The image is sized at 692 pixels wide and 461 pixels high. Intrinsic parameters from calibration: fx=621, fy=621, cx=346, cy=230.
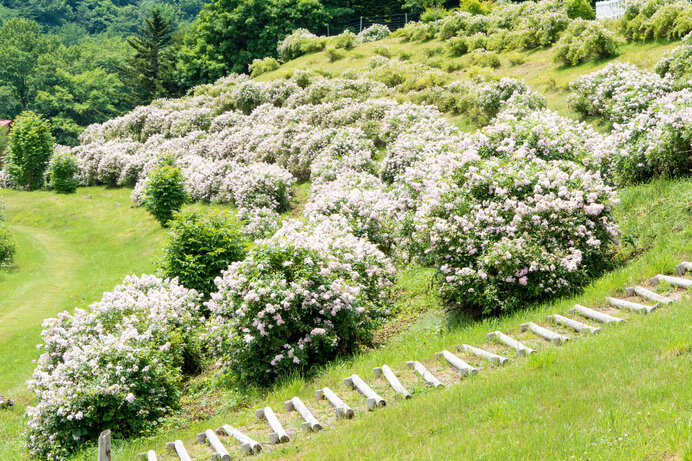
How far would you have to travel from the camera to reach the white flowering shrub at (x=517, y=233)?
10.1 m

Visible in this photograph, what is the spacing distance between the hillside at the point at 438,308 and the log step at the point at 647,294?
160 millimetres

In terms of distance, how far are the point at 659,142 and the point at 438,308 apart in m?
5.32

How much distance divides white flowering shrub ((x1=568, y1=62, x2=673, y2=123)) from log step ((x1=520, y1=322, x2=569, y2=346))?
8148 mm

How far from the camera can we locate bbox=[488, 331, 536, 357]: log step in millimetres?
7949

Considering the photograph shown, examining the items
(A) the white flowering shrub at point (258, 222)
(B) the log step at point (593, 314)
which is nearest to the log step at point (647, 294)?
(B) the log step at point (593, 314)

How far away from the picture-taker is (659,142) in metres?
11.9

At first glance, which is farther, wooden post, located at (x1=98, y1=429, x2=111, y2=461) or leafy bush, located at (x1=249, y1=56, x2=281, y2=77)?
leafy bush, located at (x1=249, y1=56, x2=281, y2=77)

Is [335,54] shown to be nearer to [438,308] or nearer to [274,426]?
[438,308]

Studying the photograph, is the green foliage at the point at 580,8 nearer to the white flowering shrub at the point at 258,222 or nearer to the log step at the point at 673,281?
the white flowering shrub at the point at 258,222

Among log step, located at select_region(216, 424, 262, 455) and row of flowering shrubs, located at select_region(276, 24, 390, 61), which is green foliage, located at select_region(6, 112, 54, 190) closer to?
row of flowering shrubs, located at select_region(276, 24, 390, 61)

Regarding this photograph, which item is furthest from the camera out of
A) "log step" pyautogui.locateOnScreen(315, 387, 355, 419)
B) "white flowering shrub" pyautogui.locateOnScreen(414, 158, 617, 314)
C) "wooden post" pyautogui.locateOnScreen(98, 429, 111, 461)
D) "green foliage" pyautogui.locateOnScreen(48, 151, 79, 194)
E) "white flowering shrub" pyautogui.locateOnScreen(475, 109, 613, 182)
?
"green foliage" pyautogui.locateOnScreen(48, 151, 79, 194)

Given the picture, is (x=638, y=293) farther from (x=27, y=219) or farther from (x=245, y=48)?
(x=245, y=48)

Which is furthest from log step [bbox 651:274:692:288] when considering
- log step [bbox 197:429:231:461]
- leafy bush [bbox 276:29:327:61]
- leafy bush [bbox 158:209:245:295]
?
leafy bush [bbox 276:29:327:61]

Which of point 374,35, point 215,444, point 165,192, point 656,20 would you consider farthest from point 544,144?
point 374,35
